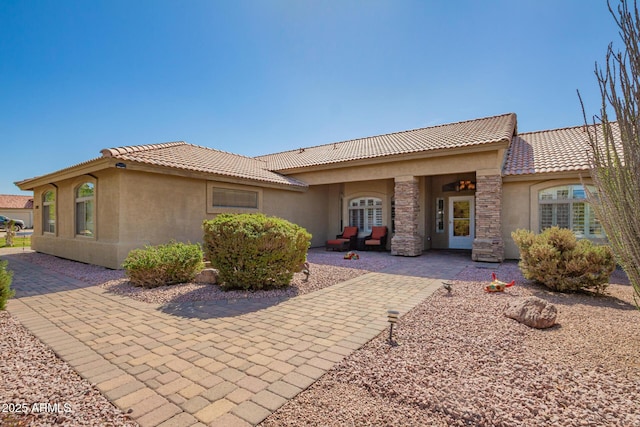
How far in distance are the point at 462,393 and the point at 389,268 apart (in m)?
7.35

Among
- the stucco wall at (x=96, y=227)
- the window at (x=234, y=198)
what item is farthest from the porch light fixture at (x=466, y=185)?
the stucco wall at (x=96, y=227)

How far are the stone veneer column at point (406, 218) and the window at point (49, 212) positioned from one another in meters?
15.4

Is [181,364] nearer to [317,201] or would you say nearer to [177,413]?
[177,413]

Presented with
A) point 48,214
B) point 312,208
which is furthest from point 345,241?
point 48,214

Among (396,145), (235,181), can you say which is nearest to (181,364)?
(235,181)

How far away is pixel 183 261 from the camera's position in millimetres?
7414

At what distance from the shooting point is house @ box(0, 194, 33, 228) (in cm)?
4057

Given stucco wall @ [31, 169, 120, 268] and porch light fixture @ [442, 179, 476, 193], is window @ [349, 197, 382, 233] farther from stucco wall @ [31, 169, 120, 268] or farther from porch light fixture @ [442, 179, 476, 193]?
stucco wall @ [31, 169, 120, 268]

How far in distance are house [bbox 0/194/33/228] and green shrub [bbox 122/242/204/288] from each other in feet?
160

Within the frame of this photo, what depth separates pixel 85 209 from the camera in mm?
11195

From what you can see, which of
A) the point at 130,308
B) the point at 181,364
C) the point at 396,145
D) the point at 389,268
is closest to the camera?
the point at 181,364

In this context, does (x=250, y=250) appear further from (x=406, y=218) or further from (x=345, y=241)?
(x=345, y=241)

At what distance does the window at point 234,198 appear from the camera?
12.2m

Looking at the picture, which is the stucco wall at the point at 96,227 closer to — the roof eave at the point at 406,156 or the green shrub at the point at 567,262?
the roof eave at the point at 406,156
